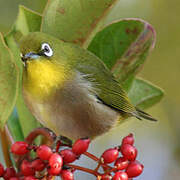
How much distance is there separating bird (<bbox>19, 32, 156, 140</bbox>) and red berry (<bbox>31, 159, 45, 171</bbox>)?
517mm

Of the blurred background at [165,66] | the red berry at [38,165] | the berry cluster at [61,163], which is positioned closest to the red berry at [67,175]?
the berry cluster at [61,163]

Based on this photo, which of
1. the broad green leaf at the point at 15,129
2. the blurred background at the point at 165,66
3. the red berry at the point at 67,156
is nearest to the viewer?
the red berry at the point at 67,156

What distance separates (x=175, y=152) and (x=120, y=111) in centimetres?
208

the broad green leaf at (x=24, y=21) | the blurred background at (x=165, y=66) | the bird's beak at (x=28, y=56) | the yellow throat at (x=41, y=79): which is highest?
the broad green leaf at (x=24, y=21)

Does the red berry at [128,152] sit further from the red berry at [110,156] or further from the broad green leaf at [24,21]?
the broad green leaf at [24,21]

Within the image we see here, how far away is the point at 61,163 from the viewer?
8.02 ft

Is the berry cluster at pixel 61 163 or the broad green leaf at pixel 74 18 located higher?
the broad green leaf at pixel 74 18

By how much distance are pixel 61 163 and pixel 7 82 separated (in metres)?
0.59

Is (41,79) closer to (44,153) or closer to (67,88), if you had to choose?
(67,88)

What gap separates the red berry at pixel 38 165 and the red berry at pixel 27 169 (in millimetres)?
20

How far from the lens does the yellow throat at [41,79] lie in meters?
2.90

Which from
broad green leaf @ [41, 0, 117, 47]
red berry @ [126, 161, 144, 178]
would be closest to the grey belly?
broad green leaf @ [41, 0, 117, 47]

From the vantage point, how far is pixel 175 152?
5.32m

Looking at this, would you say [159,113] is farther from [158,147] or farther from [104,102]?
[104,102]
